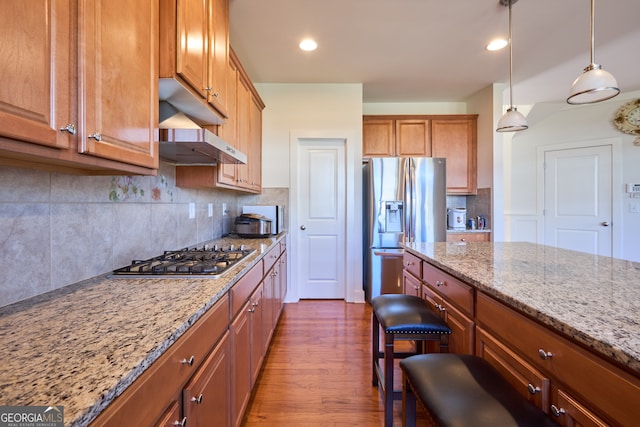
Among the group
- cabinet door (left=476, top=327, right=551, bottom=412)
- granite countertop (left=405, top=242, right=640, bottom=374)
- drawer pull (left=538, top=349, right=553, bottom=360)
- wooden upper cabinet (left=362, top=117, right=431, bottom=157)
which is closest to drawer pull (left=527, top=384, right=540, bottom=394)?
cabinet door (left=476, top=327, right=551, bottom=412)

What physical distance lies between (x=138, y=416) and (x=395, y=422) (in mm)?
1424

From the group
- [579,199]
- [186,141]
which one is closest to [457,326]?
[186,141]

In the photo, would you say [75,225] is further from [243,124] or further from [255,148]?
[255,148]

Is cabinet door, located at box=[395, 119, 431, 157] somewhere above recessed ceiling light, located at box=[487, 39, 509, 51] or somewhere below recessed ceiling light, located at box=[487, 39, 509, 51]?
below

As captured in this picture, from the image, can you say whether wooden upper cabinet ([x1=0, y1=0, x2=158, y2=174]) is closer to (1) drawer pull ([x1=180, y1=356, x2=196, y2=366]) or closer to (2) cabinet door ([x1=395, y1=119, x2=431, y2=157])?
(1) drawer pull ([x1=180, y1=356, x2=196, y2=366])

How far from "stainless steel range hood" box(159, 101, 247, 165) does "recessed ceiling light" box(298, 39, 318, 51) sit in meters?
1.44

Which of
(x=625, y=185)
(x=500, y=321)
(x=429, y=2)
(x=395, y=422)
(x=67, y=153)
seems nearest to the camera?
(x=67, y=153)

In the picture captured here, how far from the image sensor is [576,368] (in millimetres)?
712

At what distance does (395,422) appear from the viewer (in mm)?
1525

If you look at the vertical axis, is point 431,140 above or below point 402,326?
above

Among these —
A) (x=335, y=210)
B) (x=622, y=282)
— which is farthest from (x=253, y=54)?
(x=622, y=282)

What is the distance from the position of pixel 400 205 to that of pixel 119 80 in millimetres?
2824

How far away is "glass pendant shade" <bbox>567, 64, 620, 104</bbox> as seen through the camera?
4.76 feet

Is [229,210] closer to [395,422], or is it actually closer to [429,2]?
[395,422]
